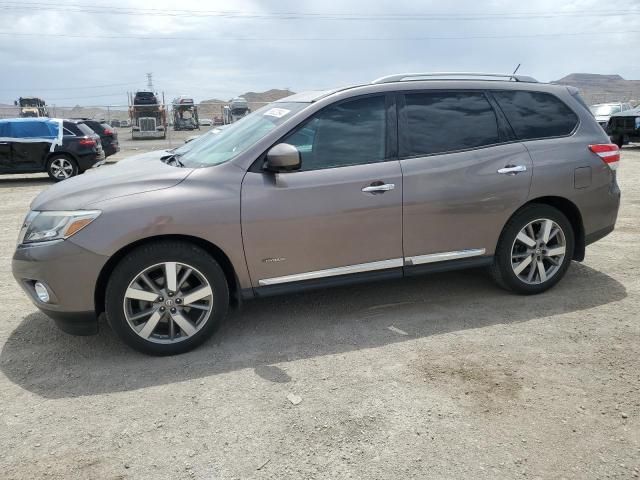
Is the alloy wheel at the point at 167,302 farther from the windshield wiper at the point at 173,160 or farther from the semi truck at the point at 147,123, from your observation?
the semi truck at the point at 147,123

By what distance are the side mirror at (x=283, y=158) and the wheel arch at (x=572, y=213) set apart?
6.35 ft

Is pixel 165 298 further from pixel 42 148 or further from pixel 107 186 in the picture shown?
pixel 42 148

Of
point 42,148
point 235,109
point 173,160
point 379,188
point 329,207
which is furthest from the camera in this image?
point 235,109

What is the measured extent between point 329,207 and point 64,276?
1.79 metres

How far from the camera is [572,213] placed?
4.64 meters

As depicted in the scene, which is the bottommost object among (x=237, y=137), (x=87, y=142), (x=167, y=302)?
(x=167, y=302)

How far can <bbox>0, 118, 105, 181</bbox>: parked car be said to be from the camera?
42.3 ft

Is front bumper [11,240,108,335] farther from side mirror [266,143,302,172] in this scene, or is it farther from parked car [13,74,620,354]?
side mirror [266,143,302,172]

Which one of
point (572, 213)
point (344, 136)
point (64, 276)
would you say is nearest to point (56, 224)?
point (64, 276)

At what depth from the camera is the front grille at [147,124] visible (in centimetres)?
3409

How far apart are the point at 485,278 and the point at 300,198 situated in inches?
89.4

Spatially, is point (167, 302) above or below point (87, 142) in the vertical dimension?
below

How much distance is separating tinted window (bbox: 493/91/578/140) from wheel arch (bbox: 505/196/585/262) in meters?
0.54

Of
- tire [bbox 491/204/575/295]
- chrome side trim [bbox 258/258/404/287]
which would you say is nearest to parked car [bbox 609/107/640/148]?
tire [bbox 491/204/575/295]
